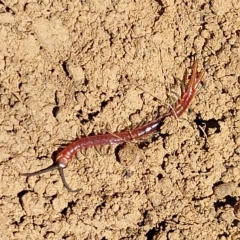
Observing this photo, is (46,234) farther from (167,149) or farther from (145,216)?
(167,149)

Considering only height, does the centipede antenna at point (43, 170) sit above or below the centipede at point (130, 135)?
below

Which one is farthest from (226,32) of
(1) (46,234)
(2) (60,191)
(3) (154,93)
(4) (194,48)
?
(1) (46,234)

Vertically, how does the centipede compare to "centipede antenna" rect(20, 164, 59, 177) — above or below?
above

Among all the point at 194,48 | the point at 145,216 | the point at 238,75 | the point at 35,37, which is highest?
the point at 35,37
